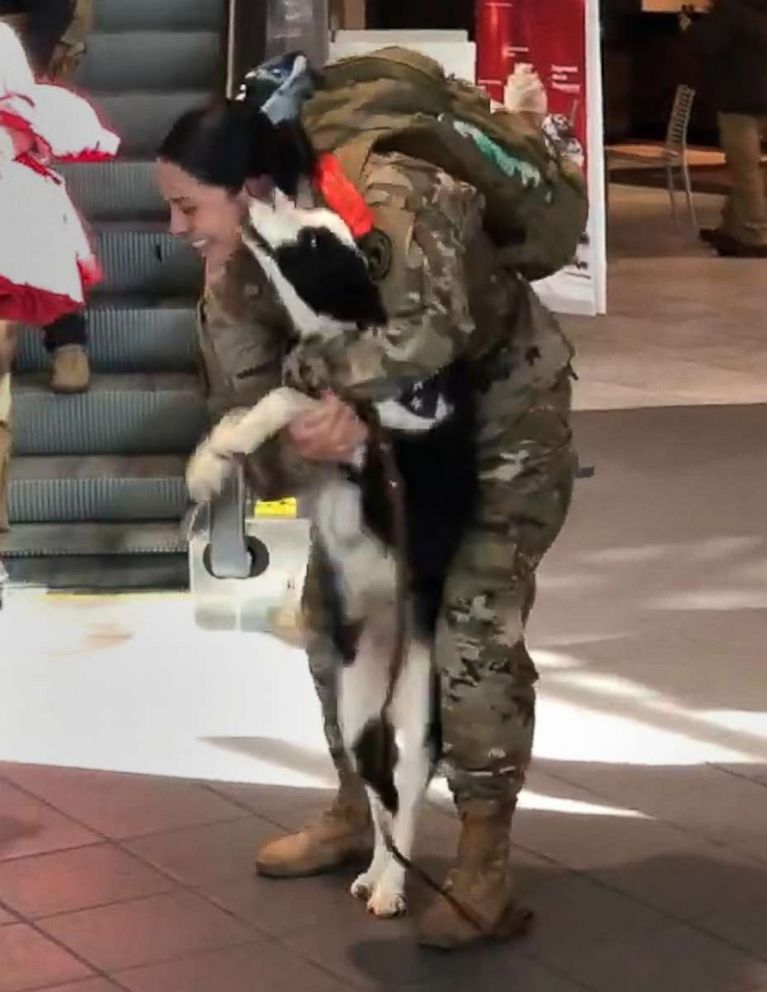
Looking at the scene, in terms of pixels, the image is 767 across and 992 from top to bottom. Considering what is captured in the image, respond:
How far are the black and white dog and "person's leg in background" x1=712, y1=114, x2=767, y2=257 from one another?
832cm

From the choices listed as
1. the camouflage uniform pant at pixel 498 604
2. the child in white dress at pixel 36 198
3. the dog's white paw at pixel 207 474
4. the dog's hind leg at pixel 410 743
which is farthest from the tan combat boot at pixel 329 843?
the child in white dress at pixel 36 198

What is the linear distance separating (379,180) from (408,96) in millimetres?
154

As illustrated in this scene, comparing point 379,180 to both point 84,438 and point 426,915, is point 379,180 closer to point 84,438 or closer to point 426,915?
point 426,915

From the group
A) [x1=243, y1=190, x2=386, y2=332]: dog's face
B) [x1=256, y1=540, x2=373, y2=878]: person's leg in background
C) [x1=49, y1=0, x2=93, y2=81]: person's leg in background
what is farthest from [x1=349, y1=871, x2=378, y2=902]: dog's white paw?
[x1=49, y1=0, x2=93, y2=81]: person's leg in background

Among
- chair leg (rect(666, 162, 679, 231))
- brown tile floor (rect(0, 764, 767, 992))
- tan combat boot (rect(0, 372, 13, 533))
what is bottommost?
chair leg (rect(666, 162, 679, 231))

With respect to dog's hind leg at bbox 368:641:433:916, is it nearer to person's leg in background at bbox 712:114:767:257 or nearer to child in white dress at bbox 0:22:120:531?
child in white dress at bbox 0:22:120:531

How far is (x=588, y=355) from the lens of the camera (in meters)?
8.80

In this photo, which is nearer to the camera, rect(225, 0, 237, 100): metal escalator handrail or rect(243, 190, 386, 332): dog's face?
rect(243, 190, 386, 332): dog's face

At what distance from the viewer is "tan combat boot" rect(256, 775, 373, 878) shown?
355 cm

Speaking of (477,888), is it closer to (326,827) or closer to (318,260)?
(326,827)

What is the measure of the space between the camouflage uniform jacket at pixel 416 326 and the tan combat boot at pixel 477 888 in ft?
1.80

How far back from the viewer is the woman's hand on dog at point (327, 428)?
2.95m

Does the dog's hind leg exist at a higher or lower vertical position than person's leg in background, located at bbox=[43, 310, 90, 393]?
higher

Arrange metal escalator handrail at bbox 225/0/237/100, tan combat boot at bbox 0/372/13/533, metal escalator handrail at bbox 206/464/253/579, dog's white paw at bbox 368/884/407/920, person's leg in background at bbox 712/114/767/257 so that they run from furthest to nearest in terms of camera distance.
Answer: person's leg in background at bbox 712/114/767/257
metal escalator handrail at bbox 225/0/237/100
metal escalator handrail at bbox 206/464/253/579
tan combat boot at bbox 0/372/13/533
dog's white paw at bbox 368/884/407/920
